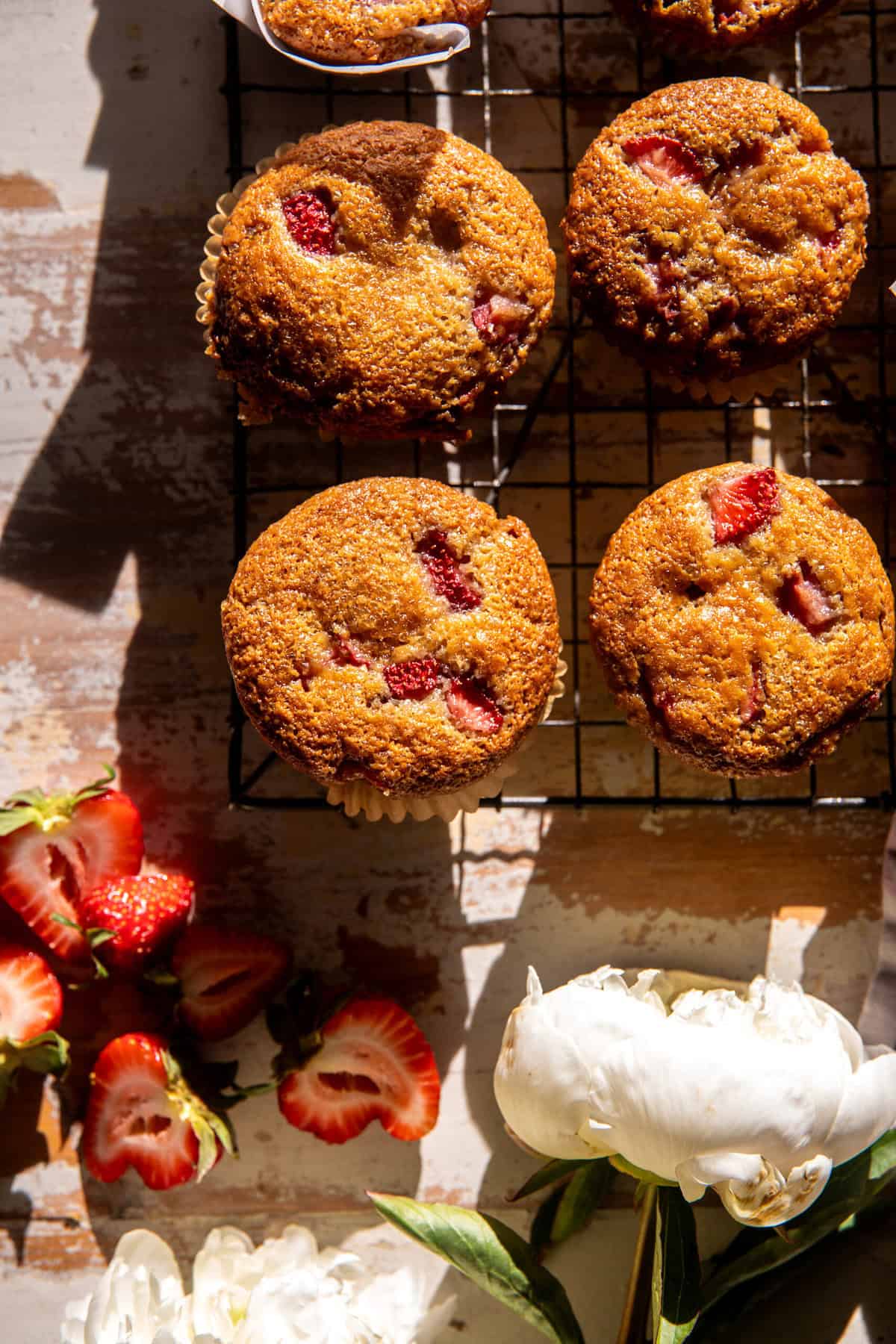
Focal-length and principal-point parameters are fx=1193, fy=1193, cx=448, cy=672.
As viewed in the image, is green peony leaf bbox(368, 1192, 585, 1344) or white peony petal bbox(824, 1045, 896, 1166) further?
green peony leaf bbox(368, 1192, 585, 1344)

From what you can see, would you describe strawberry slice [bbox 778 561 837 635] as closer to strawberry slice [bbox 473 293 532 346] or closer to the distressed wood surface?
the distressed wood surface

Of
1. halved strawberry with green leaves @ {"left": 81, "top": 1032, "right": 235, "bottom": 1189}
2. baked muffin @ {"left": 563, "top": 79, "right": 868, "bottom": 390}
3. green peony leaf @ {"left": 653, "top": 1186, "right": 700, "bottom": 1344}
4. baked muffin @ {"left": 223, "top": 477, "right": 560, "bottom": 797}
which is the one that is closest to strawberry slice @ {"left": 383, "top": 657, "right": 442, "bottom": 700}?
baked muffin @ {"left": 223, "top": 477, "right": 560, "bottom": 797}

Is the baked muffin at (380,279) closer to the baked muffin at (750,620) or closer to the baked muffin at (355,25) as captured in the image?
the baked muffin at (355,25)

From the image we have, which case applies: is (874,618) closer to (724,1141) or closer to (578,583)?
(578,583)

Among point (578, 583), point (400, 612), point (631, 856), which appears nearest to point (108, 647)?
point (400, 612)

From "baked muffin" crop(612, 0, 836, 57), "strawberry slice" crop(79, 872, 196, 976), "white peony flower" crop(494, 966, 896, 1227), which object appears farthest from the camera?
"strawberry slice" crop(79, 872, 196, 976)

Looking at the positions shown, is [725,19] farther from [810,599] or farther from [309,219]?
[810,599]

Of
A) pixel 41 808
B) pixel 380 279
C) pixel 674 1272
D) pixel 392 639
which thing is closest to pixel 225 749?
pixel 41 808
